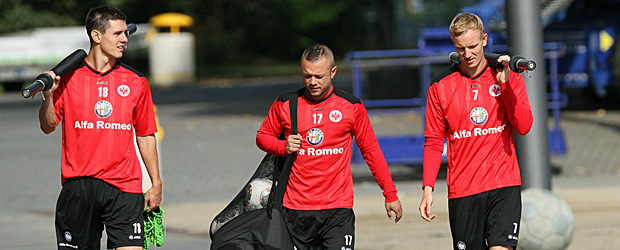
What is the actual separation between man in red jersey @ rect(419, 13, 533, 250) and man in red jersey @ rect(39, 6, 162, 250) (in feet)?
5.39

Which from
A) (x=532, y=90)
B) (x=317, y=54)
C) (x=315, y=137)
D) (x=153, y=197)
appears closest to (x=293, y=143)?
(x=315, y=137)

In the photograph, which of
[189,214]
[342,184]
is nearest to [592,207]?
[189,214]

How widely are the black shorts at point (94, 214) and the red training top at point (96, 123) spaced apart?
52mm

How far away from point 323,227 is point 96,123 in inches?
54.0

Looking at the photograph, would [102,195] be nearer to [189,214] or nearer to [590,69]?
[189,214]

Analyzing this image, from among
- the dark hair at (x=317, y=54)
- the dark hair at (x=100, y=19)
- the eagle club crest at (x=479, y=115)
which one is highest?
the dark hair at (x=100, y=19)

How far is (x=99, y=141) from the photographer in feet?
17.4

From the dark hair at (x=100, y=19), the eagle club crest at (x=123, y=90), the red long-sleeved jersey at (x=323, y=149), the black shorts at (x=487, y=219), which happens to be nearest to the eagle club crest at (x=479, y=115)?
the black shorts at (x=487, y=219)

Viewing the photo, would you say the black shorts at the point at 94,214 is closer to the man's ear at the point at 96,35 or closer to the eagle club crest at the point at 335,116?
the man's ear at the point at 96,35

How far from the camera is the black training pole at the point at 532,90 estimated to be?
865 cm

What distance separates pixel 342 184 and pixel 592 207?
575cm

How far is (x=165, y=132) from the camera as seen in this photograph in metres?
18.6

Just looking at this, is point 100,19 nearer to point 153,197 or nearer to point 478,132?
point 153,197

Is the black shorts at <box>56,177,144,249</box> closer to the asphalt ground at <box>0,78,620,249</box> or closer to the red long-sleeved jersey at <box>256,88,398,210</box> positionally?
the red long-sleeved jersey at <box>256,88,398,210</box>
